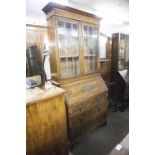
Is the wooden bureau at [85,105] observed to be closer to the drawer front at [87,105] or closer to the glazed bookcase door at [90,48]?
the drawer front at [87,105]

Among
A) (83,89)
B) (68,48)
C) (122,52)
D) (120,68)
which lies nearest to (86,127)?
(83,89)

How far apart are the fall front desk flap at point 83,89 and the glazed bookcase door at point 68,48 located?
177mm

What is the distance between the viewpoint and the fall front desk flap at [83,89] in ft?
6.35

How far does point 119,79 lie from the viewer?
3180 mm

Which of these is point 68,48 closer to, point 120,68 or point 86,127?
point 86,127

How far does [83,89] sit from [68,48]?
0.75 m

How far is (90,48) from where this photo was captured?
2.43 m

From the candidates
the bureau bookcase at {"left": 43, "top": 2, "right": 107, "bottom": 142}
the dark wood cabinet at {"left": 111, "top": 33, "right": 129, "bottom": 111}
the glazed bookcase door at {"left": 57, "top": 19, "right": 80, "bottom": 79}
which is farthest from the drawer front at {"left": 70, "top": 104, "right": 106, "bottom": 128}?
the dark wood cabinet at {"left": 111, "top": 33, "right": 129, "bottom": 111}

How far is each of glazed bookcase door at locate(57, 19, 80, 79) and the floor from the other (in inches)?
45.5

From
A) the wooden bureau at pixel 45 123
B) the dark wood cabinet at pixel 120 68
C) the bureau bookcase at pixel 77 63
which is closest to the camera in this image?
the wooden bureau at pixel 45 123

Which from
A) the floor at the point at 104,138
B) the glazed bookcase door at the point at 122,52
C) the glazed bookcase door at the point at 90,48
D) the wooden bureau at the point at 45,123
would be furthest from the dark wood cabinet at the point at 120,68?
the wooden bureau at the point at 45,123

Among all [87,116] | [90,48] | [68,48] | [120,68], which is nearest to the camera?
[68,48]

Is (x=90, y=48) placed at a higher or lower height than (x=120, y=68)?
higher
